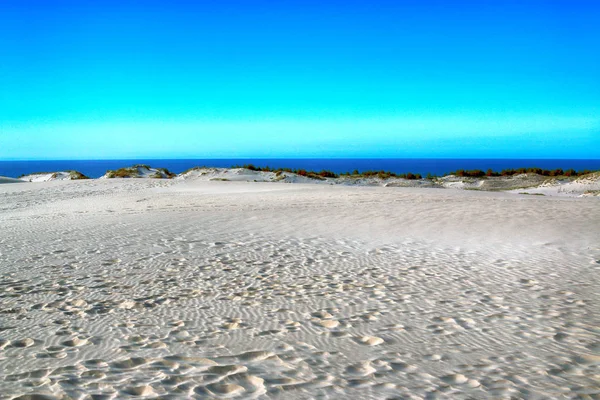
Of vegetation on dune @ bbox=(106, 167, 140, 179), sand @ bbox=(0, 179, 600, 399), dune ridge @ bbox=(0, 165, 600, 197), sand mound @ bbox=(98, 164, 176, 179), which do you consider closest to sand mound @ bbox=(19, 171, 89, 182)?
dune ridge @ bbox=(0, 165, 600, 197)

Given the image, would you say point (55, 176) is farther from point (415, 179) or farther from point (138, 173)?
point (415, 179)

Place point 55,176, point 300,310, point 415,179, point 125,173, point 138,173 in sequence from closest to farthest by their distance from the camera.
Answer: point 300,310
point 415,179
point 125,173
point 138,173
point 55,176

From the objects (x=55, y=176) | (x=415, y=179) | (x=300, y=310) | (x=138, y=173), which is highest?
(x=138, y=173)

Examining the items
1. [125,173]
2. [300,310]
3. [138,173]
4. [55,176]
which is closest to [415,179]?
[138,173]

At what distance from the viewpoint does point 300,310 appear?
495cm

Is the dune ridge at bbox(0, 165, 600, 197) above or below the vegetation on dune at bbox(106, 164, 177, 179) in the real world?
below

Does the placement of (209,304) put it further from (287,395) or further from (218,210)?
(218,210)

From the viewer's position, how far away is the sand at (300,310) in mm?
3379

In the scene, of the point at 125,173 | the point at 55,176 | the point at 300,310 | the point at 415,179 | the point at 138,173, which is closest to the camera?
the point at 300,310

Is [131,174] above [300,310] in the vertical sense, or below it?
above

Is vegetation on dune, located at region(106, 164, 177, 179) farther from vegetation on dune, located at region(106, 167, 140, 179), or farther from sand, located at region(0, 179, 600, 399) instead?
sand, located at region(0, 179, 600, 399)

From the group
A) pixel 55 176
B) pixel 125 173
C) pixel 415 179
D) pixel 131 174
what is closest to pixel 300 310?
pixel 415 179

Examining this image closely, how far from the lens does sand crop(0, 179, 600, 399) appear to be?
11.1 ft

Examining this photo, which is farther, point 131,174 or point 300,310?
point 131,174
